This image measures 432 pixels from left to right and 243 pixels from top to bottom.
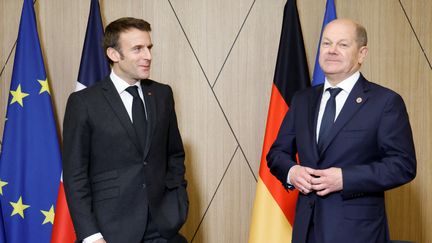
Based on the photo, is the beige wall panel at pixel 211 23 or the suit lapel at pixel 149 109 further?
the beige wall panel at pixel 211 23

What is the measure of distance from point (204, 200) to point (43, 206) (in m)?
1.04

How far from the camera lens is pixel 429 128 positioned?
11.8 feet

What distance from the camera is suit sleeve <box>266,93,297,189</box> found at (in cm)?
240

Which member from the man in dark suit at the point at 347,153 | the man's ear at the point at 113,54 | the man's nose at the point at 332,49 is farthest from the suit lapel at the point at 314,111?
the man's ear at the point at 113,54

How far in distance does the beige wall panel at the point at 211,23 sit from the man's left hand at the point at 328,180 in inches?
65.2

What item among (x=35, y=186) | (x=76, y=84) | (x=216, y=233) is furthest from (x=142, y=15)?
(x=216, y=233)

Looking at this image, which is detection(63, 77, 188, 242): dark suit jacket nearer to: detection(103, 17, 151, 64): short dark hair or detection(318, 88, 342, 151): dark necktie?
detection(103, 17, 151, 64): short dark hair

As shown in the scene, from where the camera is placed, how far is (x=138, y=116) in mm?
2465

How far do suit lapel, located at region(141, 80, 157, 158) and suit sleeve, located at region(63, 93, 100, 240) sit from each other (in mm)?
261

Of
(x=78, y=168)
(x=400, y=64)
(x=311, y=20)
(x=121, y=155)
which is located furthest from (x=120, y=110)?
(x=400, y=64)

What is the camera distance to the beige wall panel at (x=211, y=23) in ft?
11.9

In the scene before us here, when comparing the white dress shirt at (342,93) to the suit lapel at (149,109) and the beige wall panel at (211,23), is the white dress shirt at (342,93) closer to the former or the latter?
the suit lapel at (149,109)

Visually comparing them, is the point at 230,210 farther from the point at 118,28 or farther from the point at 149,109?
the point at 118,28

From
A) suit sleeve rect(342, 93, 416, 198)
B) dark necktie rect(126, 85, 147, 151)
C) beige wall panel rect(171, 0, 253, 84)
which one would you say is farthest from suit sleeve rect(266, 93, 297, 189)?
beige wall panel rect(171, 0, 253, 84)
